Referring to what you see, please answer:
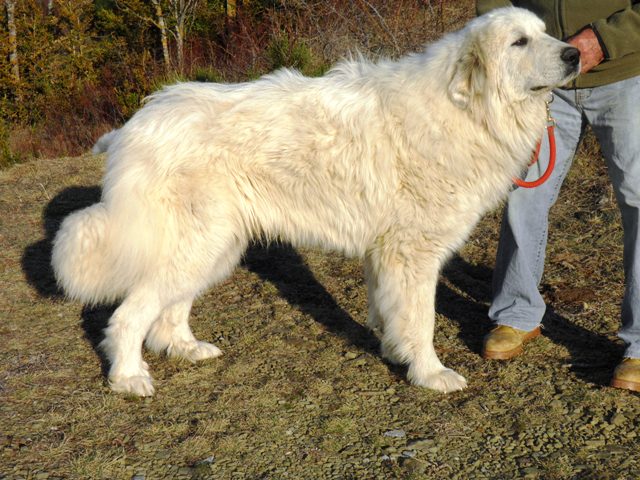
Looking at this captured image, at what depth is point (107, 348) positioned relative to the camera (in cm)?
331

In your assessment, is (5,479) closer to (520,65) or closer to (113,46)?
(520,65)

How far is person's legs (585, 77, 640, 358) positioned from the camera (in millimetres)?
3217

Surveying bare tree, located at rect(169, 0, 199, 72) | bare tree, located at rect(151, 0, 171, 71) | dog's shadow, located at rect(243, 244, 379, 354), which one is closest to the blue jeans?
dog's shadow, located at rect(243, 244, 379, 354)

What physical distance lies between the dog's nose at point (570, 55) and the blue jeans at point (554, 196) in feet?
1.22

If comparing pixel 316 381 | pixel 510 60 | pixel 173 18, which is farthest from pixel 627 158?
pixel 173 18

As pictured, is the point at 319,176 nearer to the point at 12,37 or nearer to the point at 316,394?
the point at 316,394

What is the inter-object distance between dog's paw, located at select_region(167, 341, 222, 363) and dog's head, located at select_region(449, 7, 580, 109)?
5.78 ft

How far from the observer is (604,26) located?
311 cm

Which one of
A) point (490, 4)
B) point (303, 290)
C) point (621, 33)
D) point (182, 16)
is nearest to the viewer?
point (621, 33)

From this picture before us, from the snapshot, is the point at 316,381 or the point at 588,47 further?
the point at 316,381

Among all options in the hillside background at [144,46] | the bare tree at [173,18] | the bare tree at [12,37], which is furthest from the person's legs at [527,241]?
the bare tree at [12,37]

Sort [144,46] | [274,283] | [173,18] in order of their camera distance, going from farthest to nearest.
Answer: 1. [144,46]
2. [173,18]
3. [274,283]

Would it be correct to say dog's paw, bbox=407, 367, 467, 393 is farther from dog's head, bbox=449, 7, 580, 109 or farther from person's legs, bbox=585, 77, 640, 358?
dog's head, bbox=449, 7, 580, 109

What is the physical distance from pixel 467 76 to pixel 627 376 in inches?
60.8
